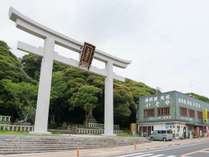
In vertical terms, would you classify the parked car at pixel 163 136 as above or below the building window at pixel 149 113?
below

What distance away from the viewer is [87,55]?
2661cm

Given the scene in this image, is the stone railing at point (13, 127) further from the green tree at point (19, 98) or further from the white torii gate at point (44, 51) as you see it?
the green tree at point (19, 98)

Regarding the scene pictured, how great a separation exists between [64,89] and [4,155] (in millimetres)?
20777

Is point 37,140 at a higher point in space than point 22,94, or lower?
lower

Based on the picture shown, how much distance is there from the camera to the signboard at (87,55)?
26.3 metres

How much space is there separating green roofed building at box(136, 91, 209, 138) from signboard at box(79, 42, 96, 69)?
18811 mm

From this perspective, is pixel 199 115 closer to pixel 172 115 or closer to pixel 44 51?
pixel 172 115

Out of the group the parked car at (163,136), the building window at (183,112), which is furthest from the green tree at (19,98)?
the building window at (183,112)

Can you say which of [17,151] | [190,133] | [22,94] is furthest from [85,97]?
[190,133]

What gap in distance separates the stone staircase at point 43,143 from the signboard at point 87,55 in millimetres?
7254

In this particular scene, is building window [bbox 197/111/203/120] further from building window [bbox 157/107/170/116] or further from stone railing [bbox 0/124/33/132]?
stone railing [bbox 0/124/33/132]

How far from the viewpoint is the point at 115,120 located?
143ft

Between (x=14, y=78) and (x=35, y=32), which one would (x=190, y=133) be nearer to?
(x=14, y=78)

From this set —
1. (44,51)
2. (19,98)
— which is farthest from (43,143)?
(19,98)
